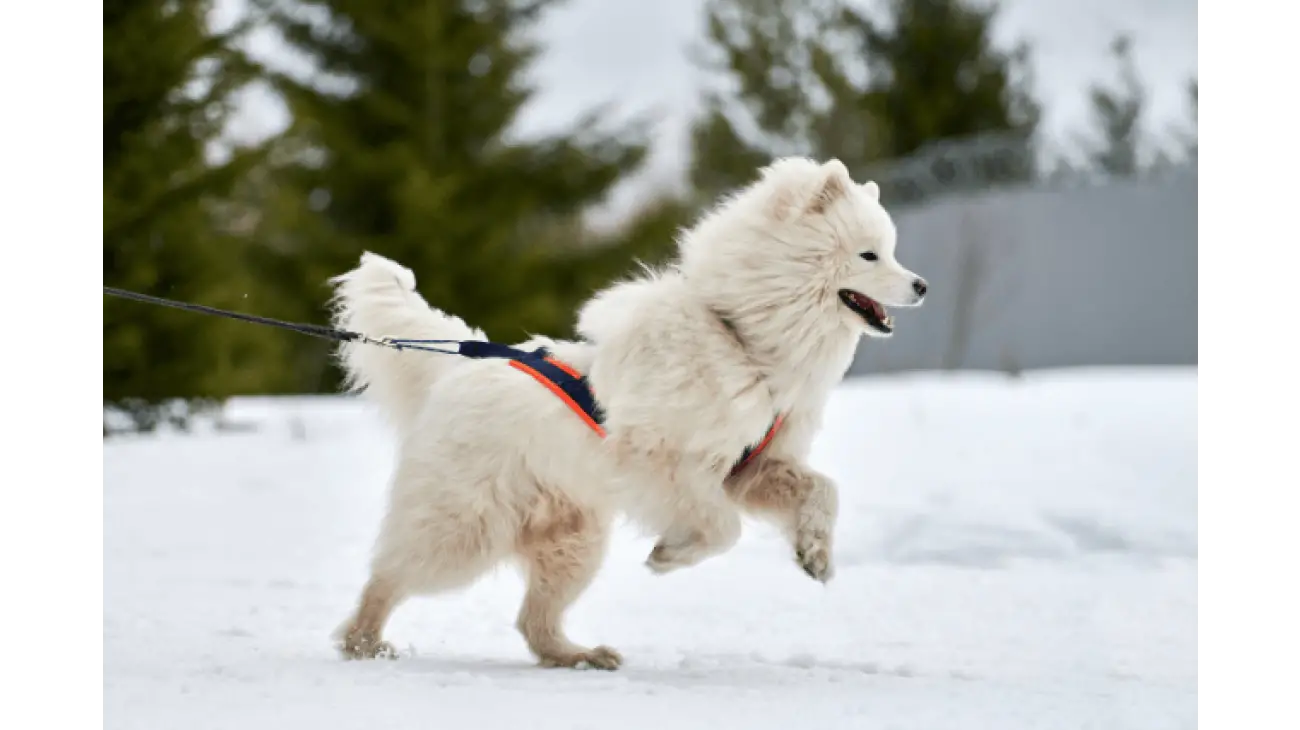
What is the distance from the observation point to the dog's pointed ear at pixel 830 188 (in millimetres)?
5047

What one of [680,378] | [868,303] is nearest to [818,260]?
[868,303]

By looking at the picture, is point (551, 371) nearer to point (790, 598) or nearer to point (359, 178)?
point (790, 598)

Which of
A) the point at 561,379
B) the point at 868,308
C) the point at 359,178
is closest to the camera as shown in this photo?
the point at 868,308

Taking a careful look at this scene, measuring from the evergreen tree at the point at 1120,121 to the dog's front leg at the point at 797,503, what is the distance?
1540cm

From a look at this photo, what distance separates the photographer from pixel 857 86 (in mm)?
28406

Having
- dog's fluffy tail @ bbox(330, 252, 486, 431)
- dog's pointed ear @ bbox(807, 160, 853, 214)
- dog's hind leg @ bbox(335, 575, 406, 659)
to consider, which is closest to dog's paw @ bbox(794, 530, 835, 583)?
dog's pointed ear @ bbox(807, 160, 853, 214)

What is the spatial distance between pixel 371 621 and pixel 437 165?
16.4 metres

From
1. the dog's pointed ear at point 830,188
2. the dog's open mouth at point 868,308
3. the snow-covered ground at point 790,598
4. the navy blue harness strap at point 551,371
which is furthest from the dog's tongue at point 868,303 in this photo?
the snow-covered ground at point 790,598

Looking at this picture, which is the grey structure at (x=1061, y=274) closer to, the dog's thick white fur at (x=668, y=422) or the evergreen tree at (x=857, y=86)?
the evergreen tree at (x=857, y=86)

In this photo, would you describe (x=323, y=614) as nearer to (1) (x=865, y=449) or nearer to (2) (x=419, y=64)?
(1) (x=865, y=449)

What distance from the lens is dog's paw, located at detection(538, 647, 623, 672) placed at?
544 centimetres

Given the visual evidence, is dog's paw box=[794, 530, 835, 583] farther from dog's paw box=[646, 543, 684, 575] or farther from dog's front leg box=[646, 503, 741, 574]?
dog's paw box=[646, 543, 684, 575]
